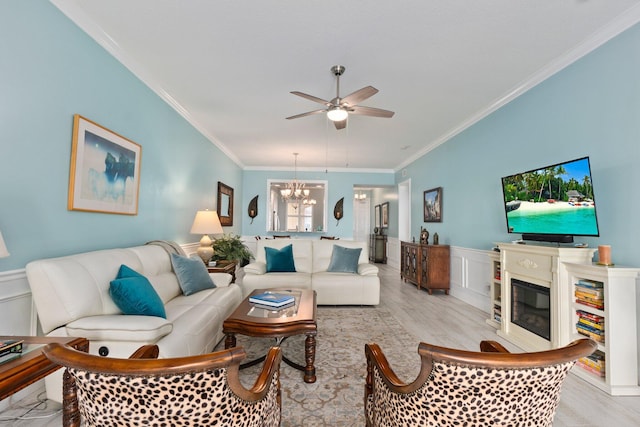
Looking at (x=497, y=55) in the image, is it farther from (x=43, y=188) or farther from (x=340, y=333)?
(x=43, y=188)

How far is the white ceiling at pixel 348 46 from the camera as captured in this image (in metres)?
2.21

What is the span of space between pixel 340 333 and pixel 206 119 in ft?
11.6

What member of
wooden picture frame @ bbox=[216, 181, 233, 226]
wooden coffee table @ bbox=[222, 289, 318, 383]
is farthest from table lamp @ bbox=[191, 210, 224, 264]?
wooden coffee table @ bbox=[222, 289, 318, 383]

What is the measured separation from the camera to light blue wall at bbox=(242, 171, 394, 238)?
7.92 metres

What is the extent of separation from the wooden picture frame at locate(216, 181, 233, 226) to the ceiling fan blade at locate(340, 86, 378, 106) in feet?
12.4

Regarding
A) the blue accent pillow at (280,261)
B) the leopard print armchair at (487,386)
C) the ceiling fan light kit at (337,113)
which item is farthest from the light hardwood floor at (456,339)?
the ceiling fan light kit at (337,113)

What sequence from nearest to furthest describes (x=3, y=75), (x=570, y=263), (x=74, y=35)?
(x=3, y=75)
(x=74, y=35)
(x=570, y=263)

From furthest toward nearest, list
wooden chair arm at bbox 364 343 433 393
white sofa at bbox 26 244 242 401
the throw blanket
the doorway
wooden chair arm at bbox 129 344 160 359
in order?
the doorway → the throw blanket → white sofa at bbox 26 244 242 401 → wooden chair arm at bbox 129 344 160 359 → wooden chair arm at bbox 364 343 433 393

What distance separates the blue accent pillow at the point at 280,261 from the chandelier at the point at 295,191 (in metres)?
2.86

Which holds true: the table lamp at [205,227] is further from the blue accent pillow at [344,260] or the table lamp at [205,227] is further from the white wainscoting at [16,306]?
the white wainscoting at [16,306]

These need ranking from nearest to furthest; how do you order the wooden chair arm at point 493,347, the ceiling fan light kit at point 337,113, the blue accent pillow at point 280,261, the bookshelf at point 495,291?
1. the wooden chair arm at point 493,347
2. the ceiling fan light kit at point 337,113
3. the bookshelf at point 495,291
4. the blue accent pillow at point 280,261

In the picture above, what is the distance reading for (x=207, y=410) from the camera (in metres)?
0.88

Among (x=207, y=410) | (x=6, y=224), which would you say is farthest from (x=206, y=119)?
(x=207, y=410)

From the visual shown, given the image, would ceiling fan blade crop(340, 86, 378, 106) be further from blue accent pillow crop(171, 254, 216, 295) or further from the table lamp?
the table lamp
